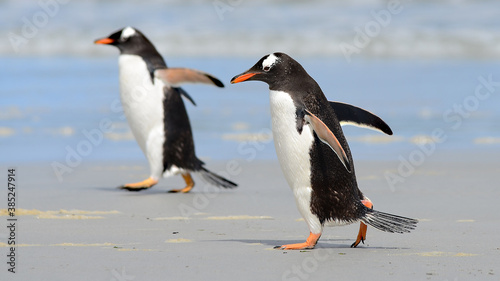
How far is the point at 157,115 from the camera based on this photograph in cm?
696

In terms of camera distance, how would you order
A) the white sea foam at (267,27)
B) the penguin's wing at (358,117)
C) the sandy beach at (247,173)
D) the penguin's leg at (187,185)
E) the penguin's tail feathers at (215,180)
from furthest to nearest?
the white sea foam at (267,27), the penguin's leg at (187,185), the penguin's tail feathers at (215,180), the penguin's wing at (358,117), the sandy beach at (247,173)

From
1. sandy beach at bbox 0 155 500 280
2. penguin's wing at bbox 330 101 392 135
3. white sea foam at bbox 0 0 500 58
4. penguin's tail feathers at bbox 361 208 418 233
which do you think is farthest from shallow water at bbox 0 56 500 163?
penguin's tail feathers at bbox 361 208 418 233

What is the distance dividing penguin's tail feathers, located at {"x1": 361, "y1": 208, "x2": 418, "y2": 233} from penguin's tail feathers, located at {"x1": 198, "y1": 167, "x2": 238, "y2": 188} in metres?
2.45

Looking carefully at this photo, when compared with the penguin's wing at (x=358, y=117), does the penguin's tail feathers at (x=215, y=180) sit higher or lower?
lower

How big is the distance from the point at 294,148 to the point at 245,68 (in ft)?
41.4

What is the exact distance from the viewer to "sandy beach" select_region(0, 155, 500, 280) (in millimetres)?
3750

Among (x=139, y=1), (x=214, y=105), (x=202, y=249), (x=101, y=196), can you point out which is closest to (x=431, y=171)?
(x=101, y=196)

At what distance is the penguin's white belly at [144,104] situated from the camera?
6.92 m

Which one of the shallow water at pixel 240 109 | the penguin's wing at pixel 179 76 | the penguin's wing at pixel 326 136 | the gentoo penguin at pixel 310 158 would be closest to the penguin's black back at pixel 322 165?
the gentoo penguin at pixel 310 158

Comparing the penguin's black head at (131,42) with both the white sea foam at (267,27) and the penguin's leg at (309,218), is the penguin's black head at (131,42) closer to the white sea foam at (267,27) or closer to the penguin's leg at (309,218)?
the penguin's leg at (309,218)

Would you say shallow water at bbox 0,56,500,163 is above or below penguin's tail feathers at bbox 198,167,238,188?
above

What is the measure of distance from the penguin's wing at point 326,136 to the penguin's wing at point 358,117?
457 mm

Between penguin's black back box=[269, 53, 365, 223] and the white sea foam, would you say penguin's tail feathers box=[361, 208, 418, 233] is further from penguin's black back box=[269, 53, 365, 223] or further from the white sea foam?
the white sea foam

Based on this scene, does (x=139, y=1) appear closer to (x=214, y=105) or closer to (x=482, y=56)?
(x=482, y=56)
